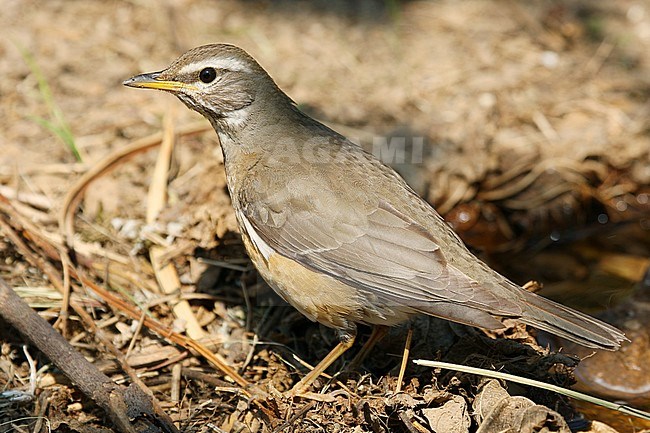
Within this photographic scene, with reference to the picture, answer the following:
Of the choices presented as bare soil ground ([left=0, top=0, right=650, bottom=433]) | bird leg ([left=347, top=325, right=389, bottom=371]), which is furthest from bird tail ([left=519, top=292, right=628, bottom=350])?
bird leg ([left=347, top=325, right=389, bottom=371])

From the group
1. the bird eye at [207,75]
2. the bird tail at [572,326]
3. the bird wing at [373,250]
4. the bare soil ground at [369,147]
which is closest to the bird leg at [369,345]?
the bare soil ground at [369,147]

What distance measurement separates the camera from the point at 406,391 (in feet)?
14.5

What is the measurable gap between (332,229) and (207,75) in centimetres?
124

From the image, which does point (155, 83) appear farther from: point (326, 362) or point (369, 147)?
point (369, 147)

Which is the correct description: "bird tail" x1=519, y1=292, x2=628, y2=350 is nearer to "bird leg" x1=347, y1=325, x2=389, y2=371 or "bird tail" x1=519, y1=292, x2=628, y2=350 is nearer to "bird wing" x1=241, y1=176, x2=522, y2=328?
"bird wing" x1=241, y1=176, x2=522, y2=328

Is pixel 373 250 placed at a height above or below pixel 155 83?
below

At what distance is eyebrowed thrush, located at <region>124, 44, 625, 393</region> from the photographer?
4133 millimetres

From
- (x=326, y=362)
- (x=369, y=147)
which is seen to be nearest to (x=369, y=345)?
(x=326, y=362)

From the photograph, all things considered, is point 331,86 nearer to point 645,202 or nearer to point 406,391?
point 645,202

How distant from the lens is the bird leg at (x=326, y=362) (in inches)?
184

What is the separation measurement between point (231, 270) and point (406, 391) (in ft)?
5.64

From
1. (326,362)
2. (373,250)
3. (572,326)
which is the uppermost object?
(373,250)

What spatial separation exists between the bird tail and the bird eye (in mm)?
2281

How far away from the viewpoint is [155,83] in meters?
4.74
